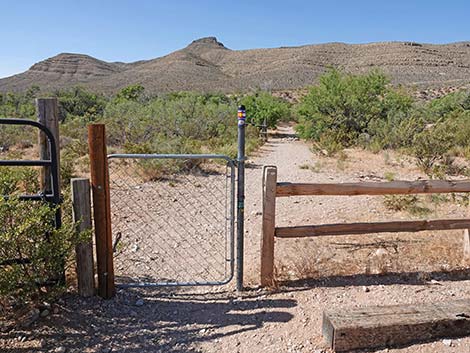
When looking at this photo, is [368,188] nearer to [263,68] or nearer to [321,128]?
[321,128]

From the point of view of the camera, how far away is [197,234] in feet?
20.3

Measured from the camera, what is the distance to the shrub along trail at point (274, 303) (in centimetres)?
322

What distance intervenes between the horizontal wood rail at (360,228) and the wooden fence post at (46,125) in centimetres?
220

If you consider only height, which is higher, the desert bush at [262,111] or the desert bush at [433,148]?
the desert bush at [262,111]

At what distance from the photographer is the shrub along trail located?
3.22m

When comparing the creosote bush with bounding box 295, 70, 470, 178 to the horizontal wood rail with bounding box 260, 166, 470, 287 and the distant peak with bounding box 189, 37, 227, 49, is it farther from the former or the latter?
the distant peak with bounding box 189, 37, 227, 49

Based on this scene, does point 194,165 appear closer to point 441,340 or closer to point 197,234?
point 197,234

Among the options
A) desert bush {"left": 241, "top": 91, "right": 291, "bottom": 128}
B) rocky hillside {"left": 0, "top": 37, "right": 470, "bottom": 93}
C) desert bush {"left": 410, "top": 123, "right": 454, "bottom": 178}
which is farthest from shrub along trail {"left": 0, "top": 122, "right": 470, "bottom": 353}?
rocky hillside {"left": 0, "top": 37, "right": 470, "bottom": 93}

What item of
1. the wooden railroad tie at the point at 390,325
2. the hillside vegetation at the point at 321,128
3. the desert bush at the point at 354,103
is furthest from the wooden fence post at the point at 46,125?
the desert bush at the point at 354,103

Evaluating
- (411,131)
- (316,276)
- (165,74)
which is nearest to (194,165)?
(316,276)

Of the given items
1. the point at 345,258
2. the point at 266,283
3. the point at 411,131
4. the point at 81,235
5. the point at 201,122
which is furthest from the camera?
the point at 201,122

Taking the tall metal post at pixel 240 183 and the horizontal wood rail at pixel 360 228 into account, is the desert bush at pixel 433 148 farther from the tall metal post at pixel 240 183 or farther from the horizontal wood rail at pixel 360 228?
the tall metal post at pixel 240 183

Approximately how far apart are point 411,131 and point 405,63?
5287cm

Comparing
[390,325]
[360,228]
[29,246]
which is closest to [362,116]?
[360,228]
